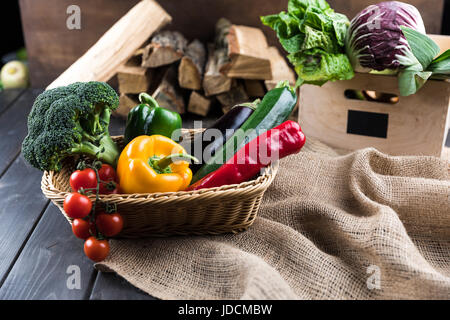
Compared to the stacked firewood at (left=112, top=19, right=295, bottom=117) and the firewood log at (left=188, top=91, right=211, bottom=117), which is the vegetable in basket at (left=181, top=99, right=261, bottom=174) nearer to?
the stacked firewood at (left=112, top=19, right=295, bottom=117)

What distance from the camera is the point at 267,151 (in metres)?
1.32

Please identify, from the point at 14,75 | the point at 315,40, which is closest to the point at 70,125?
the point at 315,40

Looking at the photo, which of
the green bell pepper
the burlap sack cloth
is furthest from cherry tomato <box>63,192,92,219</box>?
the green bell pepper

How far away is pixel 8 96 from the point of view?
108 inches

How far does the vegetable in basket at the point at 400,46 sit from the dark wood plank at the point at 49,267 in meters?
1.12

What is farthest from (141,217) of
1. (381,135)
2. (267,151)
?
(381,135)

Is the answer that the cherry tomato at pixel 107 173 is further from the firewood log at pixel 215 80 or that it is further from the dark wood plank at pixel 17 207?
the firewood log at pixel 215 80

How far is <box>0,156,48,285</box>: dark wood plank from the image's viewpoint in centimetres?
135

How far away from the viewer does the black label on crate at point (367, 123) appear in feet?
6.02

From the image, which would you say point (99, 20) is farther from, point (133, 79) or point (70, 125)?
point (70, 125)

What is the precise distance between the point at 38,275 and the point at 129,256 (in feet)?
0.74

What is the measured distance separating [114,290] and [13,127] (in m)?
1.42

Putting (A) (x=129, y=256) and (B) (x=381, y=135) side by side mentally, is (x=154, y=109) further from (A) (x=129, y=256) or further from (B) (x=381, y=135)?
(B) (x=381, y=135)

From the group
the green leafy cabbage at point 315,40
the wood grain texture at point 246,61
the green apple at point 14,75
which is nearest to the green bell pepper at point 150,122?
the green leafy cabbage at point 315,40
